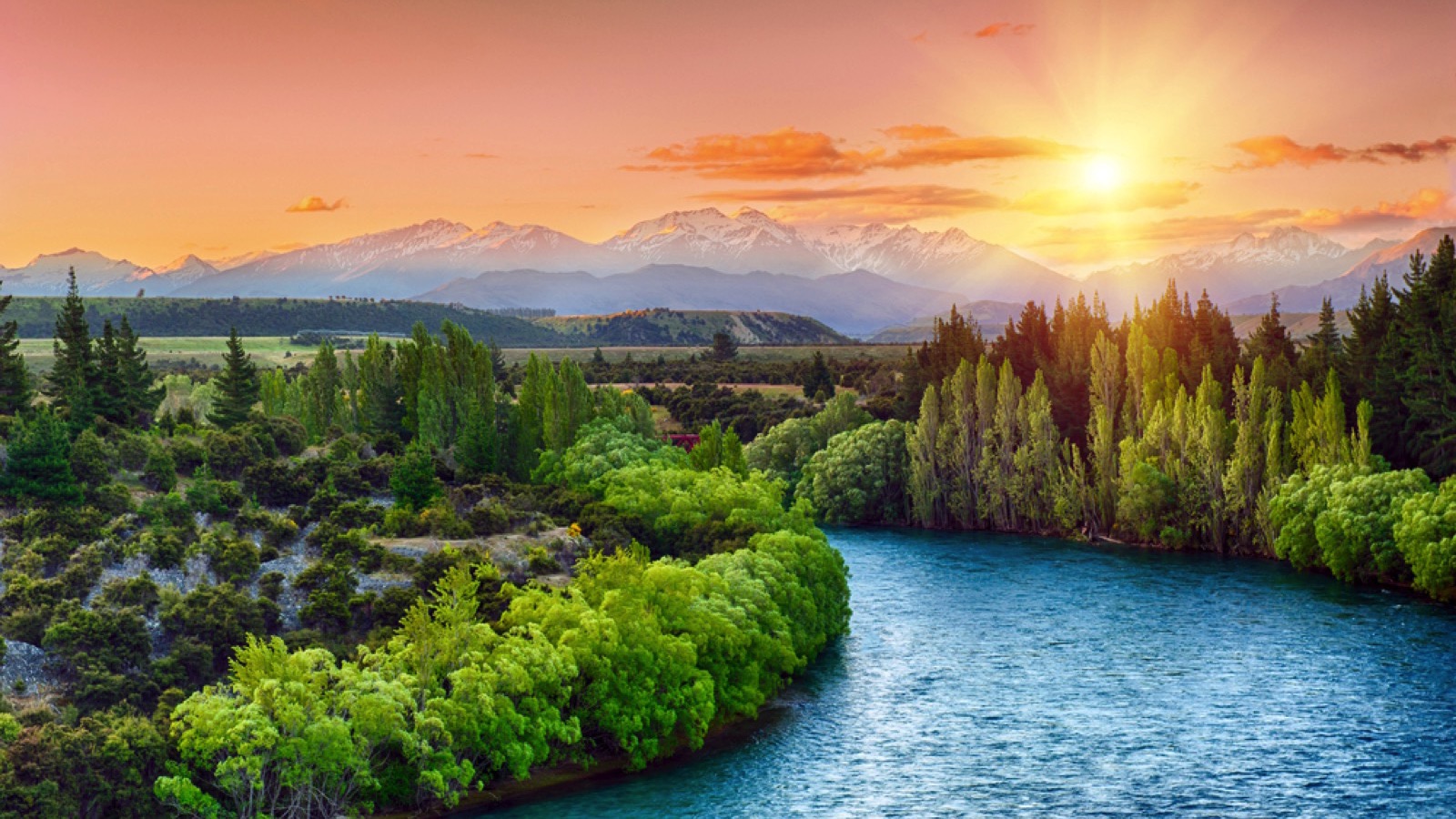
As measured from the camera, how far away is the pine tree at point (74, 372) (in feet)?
292

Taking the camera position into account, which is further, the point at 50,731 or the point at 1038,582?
the point at 1038,582

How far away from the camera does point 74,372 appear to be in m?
92.0

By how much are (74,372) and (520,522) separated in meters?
33.1

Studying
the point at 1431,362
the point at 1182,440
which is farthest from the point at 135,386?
the point at 1431,362

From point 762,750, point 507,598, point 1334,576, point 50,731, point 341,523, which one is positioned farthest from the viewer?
point 1334,576

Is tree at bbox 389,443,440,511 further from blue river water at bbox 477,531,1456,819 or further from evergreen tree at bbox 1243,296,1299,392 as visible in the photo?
evergreen tree at bbox 1243,296,1299,392

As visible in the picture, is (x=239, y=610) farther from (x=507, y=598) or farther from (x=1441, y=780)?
(x=1441, y=780)

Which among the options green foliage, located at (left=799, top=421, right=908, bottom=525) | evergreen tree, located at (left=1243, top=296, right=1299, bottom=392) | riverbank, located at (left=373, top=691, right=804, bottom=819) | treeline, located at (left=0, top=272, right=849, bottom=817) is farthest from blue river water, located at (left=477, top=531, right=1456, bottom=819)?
evergreen tree, located at (left=1243, top=296, right=1299, bottom=392)

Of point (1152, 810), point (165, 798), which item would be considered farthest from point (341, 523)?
point (1152, 810)

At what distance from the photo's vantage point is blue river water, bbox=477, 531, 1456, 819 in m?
56.9

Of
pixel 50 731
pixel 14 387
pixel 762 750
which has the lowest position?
pixel 762 750

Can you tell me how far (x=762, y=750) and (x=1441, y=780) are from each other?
29.2 meters

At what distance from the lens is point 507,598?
229ft

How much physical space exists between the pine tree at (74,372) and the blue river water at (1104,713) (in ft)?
162
